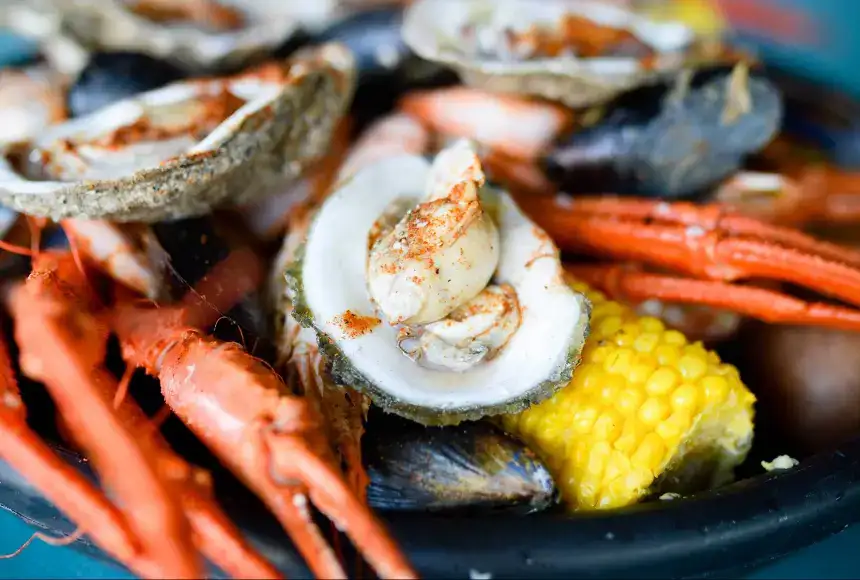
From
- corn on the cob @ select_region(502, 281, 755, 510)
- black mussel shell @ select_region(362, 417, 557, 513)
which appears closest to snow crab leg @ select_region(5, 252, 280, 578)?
black mussel shell @ select_region(362, 417, 557, 513)

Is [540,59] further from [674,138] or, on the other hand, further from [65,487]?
[65,487]

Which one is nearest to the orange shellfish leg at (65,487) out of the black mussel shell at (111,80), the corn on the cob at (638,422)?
the corn on the cob at (638,422)

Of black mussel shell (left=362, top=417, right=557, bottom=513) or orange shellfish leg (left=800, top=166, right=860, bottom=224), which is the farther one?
orange shellfish leg (left=800, top=166, right=860, bottom=224)

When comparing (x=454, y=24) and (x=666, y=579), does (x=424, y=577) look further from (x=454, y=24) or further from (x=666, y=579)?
(x=454, y=24)

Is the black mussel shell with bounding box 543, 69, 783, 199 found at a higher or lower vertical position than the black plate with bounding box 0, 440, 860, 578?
higher

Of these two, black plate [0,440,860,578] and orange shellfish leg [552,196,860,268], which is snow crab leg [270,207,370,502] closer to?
black plate [0,440,860,578]

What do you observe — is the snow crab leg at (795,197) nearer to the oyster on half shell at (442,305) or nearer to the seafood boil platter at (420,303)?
the seafood boil platter at (420,303)

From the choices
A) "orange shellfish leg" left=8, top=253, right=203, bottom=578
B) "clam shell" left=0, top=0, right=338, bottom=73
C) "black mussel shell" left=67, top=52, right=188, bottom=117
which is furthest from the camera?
"clam shell" left=0, top=0, right=338, bottom=73

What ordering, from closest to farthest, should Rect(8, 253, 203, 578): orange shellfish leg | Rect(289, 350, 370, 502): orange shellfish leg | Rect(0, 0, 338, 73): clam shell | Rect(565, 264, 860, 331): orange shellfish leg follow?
Rect(8, 253, 203, 578): orange shellfish leg → Rect(289, 350, 370, 502): orange shellfish leg → Rect(565, 264, 860, 331): orange shellfish leg → Rect(0, 0, 338, 73): clam shell
